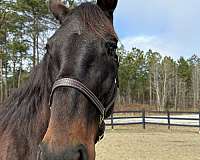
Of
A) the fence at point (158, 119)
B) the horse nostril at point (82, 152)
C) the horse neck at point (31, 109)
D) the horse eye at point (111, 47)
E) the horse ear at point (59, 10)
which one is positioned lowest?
the fence at point (158, 119)

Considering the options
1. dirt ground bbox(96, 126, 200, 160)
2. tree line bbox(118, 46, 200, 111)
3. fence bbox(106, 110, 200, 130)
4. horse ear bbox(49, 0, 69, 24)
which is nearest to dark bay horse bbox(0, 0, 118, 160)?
horse ear bbox(49, 0, 69, 24)

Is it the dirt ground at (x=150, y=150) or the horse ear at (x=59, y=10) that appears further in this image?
the dirt ground at (x=150, y=150)

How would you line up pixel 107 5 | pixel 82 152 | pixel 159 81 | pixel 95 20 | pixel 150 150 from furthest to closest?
pixel 159 81 < pixel 150 150 < pixel 107 5 < pixel 95 20 < pixel 82 152

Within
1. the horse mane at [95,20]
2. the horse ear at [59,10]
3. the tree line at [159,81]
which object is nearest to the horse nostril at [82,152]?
the horse mane at [95,20]

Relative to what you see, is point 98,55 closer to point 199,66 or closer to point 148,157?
Result: point 148,157

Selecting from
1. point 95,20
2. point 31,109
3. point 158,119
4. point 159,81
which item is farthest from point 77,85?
point 159,81

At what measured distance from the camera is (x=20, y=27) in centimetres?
2567

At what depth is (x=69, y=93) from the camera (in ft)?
6.43

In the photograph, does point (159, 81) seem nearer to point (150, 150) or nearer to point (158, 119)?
point (158, 119)

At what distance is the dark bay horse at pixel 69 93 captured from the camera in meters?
1.85

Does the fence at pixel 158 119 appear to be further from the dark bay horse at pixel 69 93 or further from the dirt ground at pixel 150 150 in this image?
the dark bay horse at pixel 69 93

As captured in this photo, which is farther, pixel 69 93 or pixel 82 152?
pixel 69 93

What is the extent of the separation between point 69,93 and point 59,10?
34.5 inches

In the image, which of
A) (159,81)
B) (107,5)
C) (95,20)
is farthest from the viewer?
(159,81)
